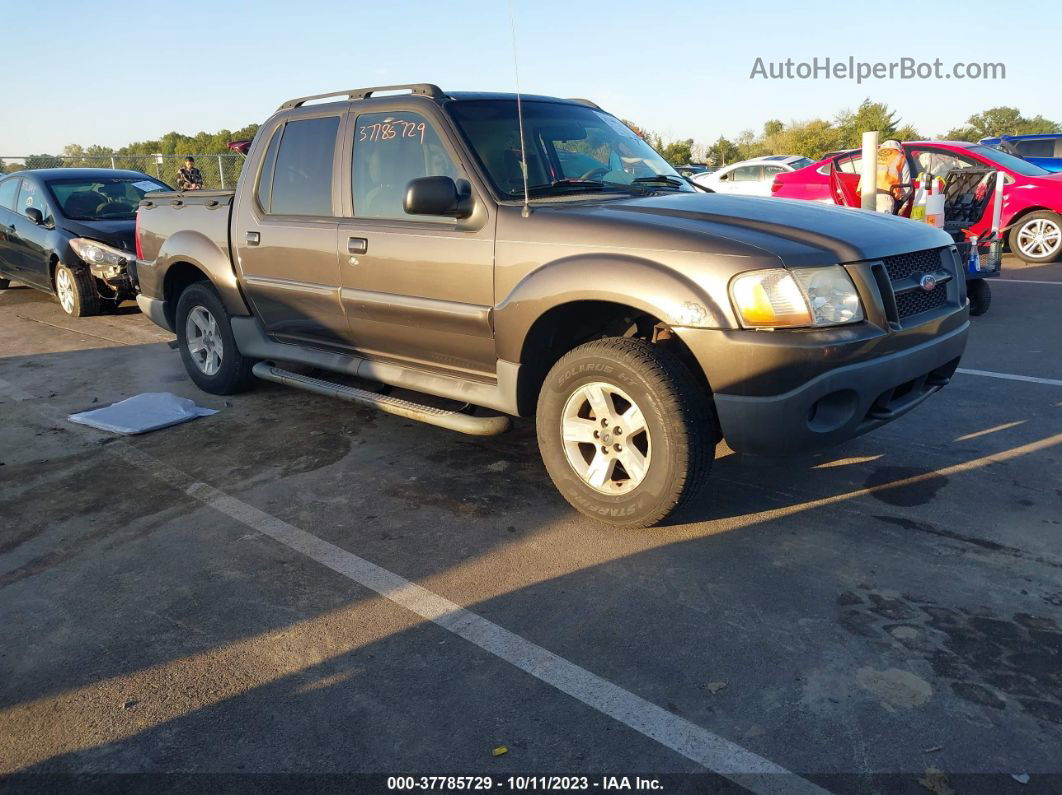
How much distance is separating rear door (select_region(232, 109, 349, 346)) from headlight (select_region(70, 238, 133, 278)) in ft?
15.1

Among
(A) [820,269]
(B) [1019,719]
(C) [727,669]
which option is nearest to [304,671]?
(C) [727,669]

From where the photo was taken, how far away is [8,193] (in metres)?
10.3

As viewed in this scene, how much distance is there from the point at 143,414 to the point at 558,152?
3287 mm

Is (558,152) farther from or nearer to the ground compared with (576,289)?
farther from the ground

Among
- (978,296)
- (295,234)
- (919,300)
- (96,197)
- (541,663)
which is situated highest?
(96,197)

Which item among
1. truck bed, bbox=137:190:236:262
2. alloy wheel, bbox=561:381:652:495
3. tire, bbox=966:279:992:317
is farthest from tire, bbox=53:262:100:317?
tire, bbox=966:279:992:317

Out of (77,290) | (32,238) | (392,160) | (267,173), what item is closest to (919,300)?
(392,160)

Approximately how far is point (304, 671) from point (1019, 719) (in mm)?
2143

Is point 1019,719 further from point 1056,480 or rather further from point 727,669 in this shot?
point 1056,480

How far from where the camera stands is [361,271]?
4504 millimetres

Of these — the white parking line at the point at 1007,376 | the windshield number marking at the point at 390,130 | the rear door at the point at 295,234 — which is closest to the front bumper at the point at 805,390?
the windshield number marking at the point at 390,130

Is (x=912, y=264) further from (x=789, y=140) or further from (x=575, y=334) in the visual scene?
(x=789, y=140)

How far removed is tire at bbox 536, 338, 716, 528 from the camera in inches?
132

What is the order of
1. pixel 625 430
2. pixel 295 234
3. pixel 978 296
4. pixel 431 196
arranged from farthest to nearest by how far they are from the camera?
pixel 978 296 → pixel 295 234 → pixel 431 196 → pixel 625 430
